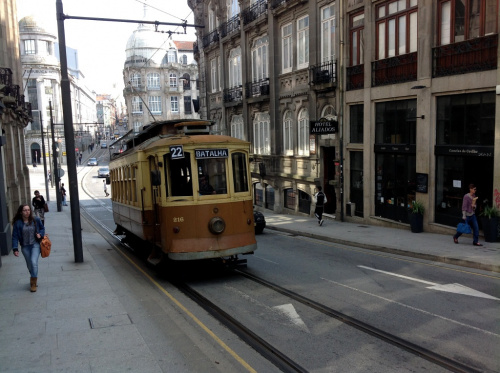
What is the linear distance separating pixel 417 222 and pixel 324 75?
860 centimetres

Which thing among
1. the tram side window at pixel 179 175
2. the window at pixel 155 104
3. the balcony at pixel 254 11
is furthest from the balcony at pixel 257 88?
the window at pixel 155 104

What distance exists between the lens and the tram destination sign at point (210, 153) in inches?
401

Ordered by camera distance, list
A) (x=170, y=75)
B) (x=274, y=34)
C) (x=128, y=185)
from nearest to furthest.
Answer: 1. (x=128, y=185)
2. (x=274, y=34)
3. (x=170, y=75)

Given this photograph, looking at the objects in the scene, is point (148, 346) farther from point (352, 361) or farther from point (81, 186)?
point (81, 186)

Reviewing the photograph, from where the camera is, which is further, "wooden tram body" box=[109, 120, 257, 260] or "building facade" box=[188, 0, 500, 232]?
"building facade" box=[188, 0, 500, 232]

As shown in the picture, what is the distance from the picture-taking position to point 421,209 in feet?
54.7

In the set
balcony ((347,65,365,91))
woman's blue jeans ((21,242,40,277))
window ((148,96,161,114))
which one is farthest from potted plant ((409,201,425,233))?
window ((148,96,161,114))

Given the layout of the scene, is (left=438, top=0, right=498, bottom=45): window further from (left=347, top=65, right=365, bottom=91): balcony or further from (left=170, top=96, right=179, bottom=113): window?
(left=170, top=96, right=179, bottom=113): window

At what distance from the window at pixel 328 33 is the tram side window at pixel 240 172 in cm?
1283

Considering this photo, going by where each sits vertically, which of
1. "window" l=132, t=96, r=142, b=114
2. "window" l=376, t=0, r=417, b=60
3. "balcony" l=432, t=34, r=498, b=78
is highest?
"window" l=132, t=96, r=142, b=114

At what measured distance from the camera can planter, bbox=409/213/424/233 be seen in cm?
1672

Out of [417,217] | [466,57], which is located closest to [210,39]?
[466,57]

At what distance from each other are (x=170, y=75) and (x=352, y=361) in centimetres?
8776

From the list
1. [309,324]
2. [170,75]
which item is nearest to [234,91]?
[309,324]
